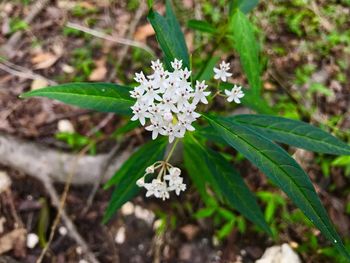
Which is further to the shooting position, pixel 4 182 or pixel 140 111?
pixel 4 182

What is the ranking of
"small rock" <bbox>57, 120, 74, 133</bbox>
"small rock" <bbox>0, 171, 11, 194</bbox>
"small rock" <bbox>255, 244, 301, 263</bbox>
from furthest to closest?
"small rock" <bbox>57, 120, 74, 133</bbox>, "small rock" <bbox>0, 171, 11, 194</bbox>, "small rock" <bbox>255, 244, 301, 263</bbox>

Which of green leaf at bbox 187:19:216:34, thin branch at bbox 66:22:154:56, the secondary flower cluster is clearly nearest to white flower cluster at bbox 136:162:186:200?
the secondary flower cluster

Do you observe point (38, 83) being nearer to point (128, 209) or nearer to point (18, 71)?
point (18, 71)

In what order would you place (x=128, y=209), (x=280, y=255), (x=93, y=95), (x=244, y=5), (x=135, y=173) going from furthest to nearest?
(x=128, y=209) → (x=280, y=255) → (x=244, y=5) → (x=135, y=173) → (x=93, y=95)

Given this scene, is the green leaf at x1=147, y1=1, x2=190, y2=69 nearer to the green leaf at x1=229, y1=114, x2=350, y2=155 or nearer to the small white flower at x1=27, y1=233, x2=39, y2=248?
the green leaf at x1=229, y1=114, x2=350, y2=155

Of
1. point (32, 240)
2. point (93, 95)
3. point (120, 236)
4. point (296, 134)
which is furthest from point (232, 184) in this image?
point (32, 240)

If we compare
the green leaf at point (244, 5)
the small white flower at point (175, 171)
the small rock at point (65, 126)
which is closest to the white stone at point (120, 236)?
the small rock at point (65, 126)

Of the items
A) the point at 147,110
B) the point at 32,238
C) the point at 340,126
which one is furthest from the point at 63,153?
the point at 340,126
